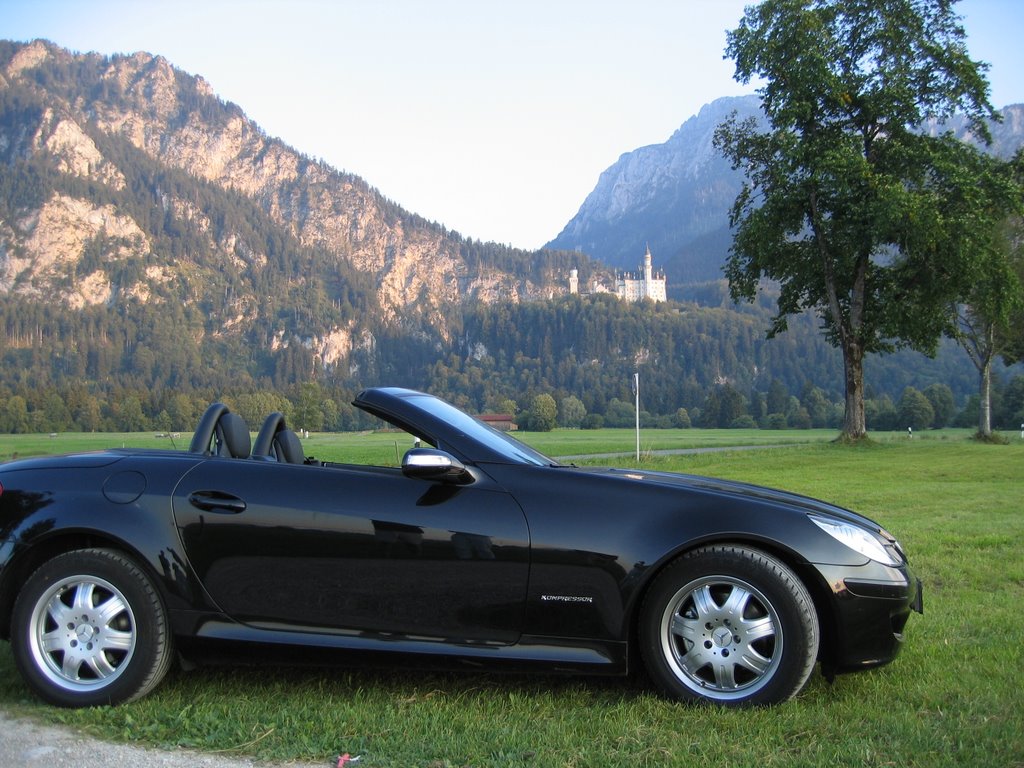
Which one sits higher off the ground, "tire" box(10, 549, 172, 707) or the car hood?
the car hood

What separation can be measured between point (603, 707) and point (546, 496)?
882mm

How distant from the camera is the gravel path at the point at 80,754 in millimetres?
3134

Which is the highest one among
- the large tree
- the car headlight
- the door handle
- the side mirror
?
the large tree

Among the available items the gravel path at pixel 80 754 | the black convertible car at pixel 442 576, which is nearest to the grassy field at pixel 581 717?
the gravel path at pixel 80 754

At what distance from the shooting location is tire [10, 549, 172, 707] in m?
3.73

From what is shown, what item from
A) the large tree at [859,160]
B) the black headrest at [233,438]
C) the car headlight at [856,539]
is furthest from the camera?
the large tree at [859,160]

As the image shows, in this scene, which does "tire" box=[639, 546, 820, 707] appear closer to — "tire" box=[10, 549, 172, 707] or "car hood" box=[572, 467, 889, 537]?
"car hood" box=[572, 467, 889, 537]

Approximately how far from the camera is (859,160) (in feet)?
84.5

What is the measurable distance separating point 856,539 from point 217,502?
2.71 metres

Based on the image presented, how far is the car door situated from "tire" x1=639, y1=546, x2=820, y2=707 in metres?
0.59

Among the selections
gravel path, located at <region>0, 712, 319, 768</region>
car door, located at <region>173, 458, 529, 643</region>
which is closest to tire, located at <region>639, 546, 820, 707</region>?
car door, located at <region>173, 458, 529, 643</region>

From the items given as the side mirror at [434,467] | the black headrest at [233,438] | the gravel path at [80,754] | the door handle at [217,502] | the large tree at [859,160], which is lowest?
the gravel path at [80,754]

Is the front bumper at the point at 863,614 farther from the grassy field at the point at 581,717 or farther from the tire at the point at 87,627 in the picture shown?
the tire at the point at 87,627

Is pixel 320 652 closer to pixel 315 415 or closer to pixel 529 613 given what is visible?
pixel 529 613
